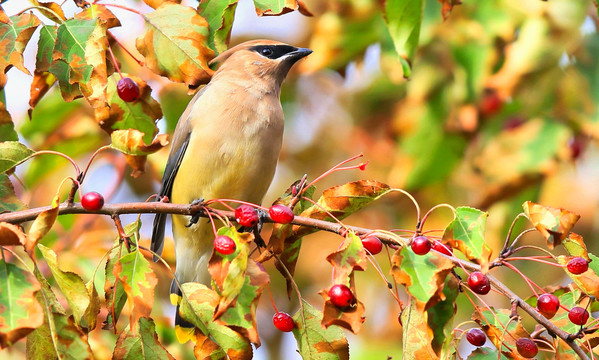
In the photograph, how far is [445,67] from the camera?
536 centimetres

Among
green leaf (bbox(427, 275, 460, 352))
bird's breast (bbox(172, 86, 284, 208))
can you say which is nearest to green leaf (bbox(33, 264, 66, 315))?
green leaf (bbox(427, 275, 460, 352))

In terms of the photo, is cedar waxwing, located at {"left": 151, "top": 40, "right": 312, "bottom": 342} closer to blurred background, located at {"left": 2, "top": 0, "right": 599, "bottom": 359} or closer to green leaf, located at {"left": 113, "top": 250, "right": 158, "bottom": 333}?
blurred background, located at {"left": 2, "top": 0, "right": 599, "bottom": 359}

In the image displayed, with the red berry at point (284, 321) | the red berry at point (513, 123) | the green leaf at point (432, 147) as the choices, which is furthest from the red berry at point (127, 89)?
the red berry at point (513, 123)

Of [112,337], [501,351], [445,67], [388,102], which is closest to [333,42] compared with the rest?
[445,67]

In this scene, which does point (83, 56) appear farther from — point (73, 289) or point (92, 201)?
point (73, 289)

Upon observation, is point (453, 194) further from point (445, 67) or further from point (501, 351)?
point (501, 351)

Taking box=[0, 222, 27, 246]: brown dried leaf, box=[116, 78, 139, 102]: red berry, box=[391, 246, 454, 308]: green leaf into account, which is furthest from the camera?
box=[116, 78, 139, 102]: red berry

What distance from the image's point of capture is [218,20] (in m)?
2.76

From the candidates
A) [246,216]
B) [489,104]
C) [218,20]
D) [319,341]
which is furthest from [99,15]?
[489,104]

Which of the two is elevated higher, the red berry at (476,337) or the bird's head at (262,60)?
the red berry at (476,337)

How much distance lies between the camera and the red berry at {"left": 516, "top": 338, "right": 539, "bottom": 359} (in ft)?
7.86

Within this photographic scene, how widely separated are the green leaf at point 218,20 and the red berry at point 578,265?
129cm

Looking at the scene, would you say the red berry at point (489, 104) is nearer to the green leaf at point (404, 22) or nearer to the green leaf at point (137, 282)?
the green leaf at point (404, 22)

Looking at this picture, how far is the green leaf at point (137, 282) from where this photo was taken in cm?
227
